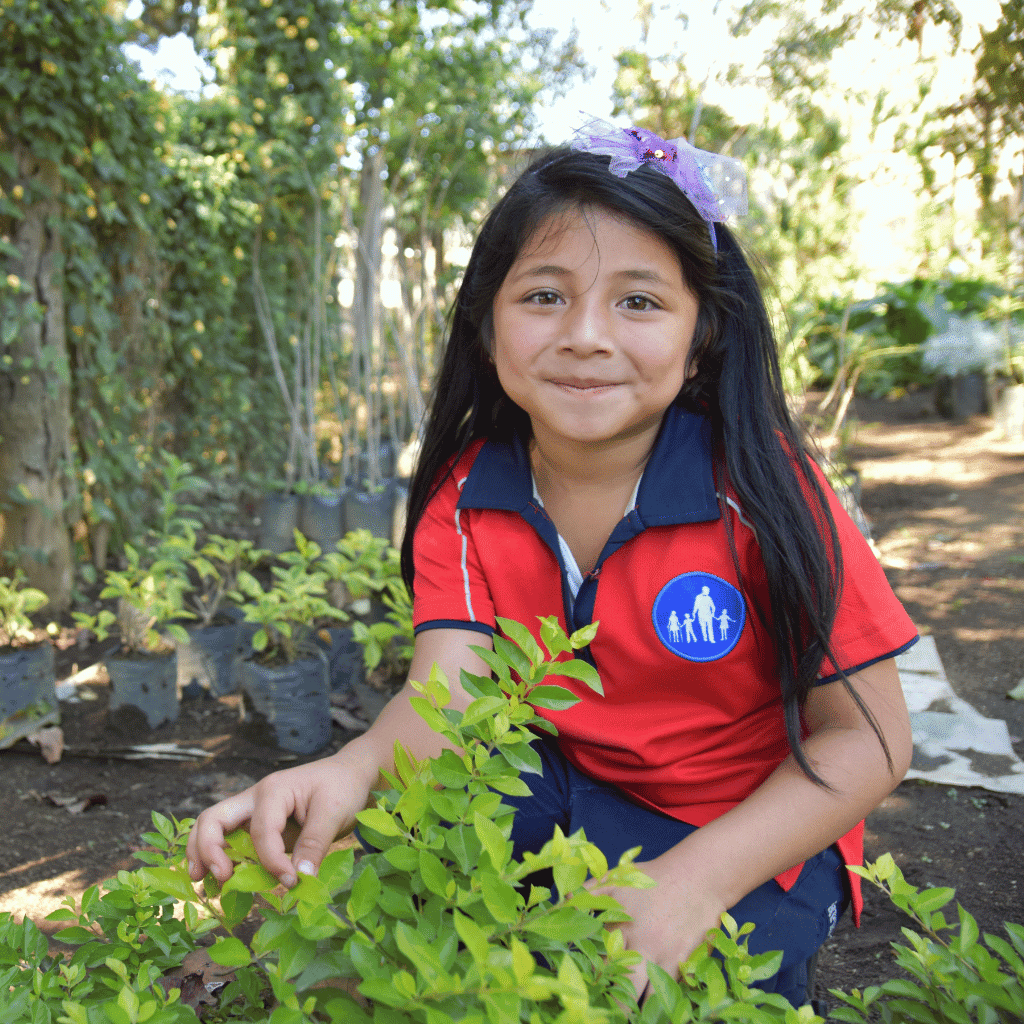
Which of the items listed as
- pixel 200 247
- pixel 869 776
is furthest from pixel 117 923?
pixel 200 247

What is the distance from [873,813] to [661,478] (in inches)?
55.2

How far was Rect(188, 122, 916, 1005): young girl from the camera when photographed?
119cm

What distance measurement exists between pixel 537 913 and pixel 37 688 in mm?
2546

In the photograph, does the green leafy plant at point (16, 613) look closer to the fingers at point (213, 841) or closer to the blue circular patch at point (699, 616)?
the fingers at point (213, 841)

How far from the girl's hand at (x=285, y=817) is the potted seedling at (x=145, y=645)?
181 centimetres

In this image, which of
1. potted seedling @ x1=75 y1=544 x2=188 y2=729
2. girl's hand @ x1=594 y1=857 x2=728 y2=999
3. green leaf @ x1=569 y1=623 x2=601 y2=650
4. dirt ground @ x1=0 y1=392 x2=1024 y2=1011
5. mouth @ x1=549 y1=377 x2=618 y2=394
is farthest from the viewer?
potted seedling @ x1=75 y1=544 x2=188 y2=729

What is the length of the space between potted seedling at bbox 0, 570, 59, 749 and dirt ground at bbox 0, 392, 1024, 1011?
0.25ft

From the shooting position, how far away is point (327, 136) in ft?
17.8

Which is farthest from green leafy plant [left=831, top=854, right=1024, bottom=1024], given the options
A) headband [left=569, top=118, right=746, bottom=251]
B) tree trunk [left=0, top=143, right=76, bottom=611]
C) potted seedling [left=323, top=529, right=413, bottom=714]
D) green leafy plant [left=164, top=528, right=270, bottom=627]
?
tree trunk [left=0, top=143, right=76, bottom=611]

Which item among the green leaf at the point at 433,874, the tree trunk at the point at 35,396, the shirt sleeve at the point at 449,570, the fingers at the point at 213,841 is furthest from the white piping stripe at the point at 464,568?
the tree trunk at the point at 35,396

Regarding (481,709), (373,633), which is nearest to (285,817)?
(481,709)

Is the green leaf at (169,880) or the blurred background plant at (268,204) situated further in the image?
the blurred background plant at (268,204)

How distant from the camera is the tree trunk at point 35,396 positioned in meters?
3.45

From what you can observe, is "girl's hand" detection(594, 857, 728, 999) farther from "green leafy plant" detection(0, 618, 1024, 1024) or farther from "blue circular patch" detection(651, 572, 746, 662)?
"blue circular patch" detection(651, 572, 746, 662)
